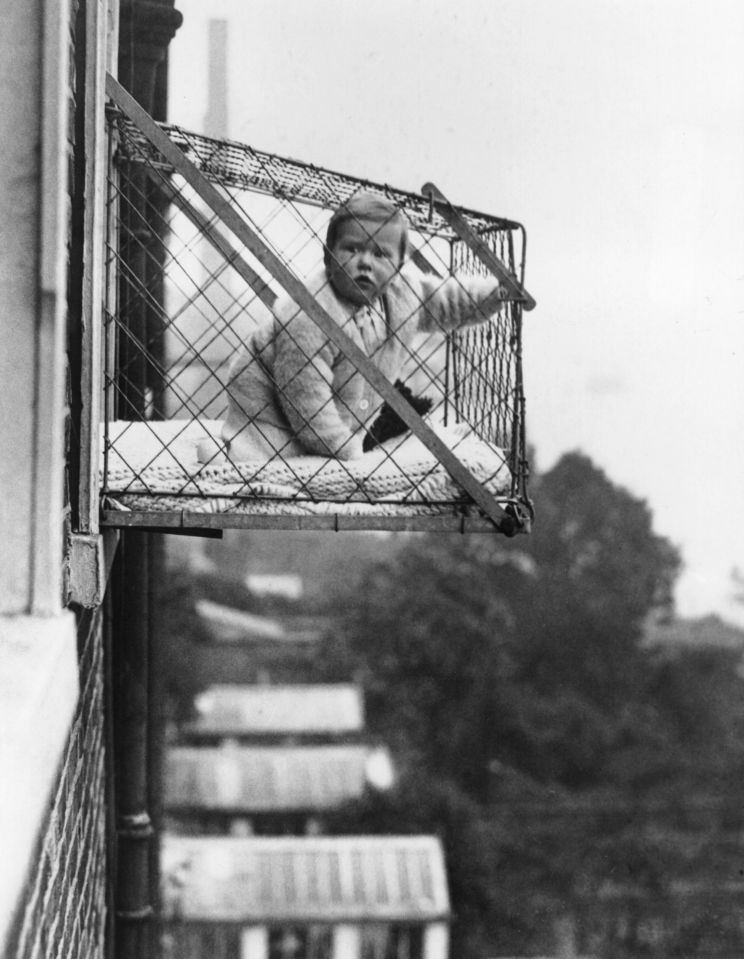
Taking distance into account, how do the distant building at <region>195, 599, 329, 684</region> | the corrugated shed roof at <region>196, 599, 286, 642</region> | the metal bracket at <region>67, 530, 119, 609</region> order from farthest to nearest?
the corrugated shed roof at <region>196, 599, 286, 642</region>, the distant building at <region>195, 599, 329, 684</region>, the metal bracket at <region>67, 530, 119, 609</region>

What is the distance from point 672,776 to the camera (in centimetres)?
2361

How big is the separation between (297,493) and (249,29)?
16216 mm

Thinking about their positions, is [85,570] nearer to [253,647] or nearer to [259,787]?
[259,787]

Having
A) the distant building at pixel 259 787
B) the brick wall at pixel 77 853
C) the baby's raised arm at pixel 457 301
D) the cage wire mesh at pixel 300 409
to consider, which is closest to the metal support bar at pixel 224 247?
the cage wire mesh at pixel 300 409

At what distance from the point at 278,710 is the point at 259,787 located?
322 cm

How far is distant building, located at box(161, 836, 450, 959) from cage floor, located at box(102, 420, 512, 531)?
41.3ft

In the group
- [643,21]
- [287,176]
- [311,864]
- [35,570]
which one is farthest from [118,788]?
[643,21]

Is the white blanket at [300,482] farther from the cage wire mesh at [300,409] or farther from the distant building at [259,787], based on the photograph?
the distant building at [259,787]

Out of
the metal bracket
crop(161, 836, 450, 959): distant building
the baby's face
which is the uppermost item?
the baby's face

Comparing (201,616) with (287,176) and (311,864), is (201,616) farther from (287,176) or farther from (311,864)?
(287,176)

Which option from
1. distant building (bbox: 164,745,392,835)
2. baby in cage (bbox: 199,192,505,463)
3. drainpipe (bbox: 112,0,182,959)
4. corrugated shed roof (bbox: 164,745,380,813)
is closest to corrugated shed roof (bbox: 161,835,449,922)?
distant building (bbox: 164,745,392,835)

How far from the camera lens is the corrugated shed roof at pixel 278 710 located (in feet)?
72.0

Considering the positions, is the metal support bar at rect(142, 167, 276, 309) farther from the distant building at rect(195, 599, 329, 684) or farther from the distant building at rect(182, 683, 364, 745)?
the distant building at rect(195, 599, 329, 684)

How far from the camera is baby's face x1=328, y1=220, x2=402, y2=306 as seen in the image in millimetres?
3504
